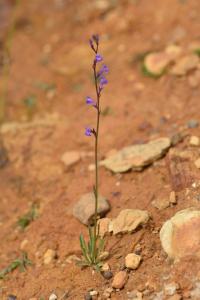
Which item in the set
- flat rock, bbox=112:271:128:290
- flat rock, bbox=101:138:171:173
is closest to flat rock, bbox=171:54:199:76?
flat rock, bbox=101:138:171:173

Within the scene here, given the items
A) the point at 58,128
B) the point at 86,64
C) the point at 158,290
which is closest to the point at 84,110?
the point at 58,128

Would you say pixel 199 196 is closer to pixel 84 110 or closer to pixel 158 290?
pixel 158 290

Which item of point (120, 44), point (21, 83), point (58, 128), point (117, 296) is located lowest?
point (117, 296)

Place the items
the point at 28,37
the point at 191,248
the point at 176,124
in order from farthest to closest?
the point at 28,37 < the point at 176,124 < the point at 191,248

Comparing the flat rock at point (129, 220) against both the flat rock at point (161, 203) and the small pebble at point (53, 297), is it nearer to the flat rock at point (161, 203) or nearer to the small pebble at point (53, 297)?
the flat rock at point (161, 203)

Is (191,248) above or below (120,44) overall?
below

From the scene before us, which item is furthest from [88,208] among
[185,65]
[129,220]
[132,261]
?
[185,65]
